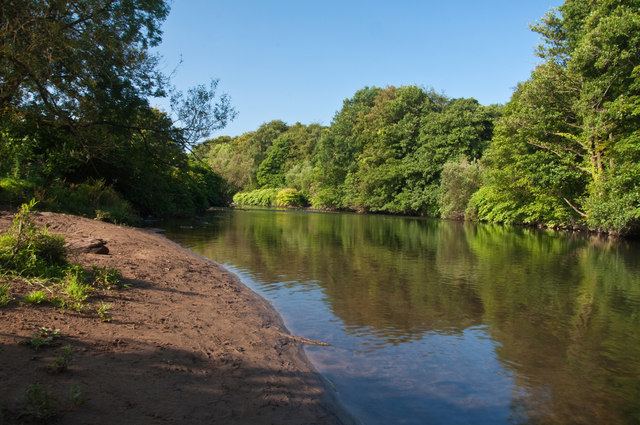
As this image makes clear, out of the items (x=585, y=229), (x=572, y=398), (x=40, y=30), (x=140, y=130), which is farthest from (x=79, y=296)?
(x=585, y=229)

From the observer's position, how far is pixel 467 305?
37.7ft

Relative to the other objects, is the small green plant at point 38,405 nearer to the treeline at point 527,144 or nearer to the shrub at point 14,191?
the shrub at point 14,191

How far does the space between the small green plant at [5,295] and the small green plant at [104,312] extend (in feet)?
3.42

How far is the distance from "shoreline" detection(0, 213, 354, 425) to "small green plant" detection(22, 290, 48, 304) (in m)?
0.13

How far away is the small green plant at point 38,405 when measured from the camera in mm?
3578

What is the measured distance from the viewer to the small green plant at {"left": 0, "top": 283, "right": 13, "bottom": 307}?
567 cm

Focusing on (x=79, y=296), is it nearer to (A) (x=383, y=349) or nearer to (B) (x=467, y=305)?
(A) (x=383, y=349)

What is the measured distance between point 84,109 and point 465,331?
17598mm

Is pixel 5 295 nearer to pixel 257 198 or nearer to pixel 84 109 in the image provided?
pixel 84 109

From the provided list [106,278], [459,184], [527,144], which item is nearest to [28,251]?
[106,278]

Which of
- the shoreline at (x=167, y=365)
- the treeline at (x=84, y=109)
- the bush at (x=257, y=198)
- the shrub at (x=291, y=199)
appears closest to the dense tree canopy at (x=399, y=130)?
the treeline at (x=84, y=109)

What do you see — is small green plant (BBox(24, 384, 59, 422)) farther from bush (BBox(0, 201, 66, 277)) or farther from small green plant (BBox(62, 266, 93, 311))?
bush (BBox(0, 201, 66, 277))

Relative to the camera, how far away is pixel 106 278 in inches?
306

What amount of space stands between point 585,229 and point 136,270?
38.0 metres
